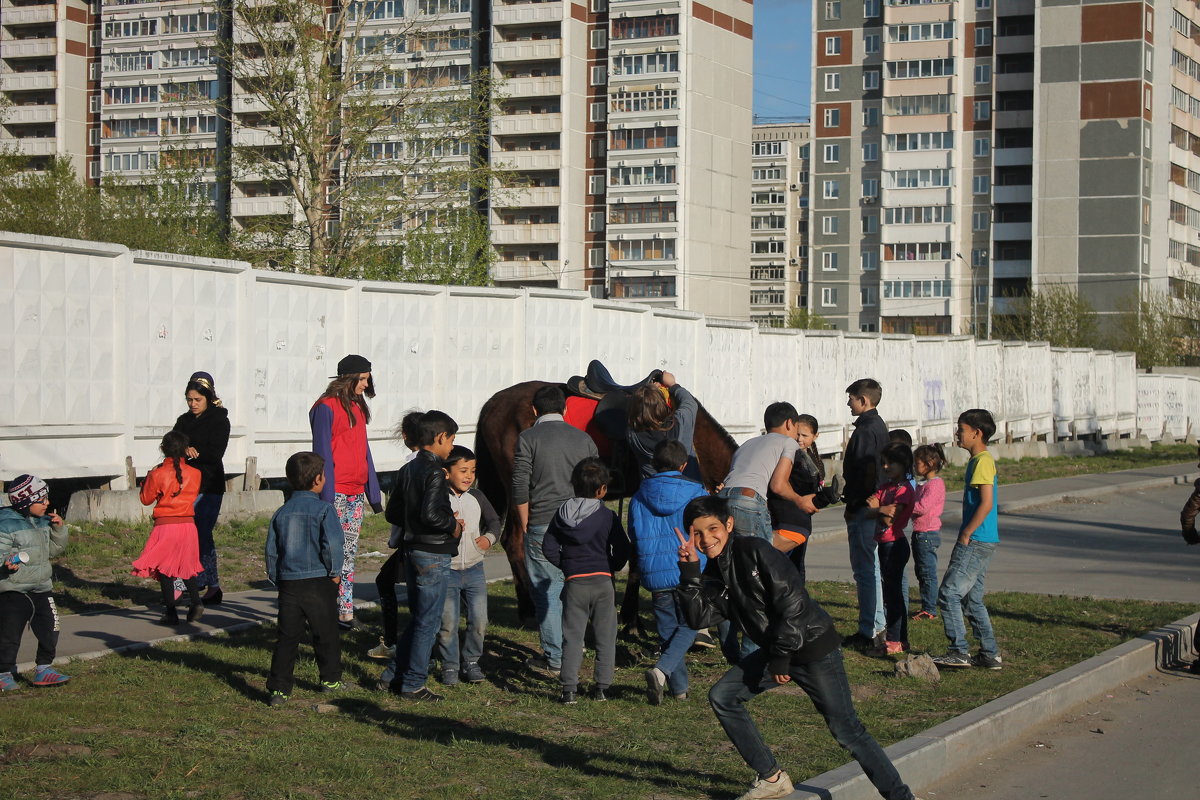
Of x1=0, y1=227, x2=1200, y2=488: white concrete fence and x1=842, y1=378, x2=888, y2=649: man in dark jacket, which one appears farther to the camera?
x1=0, y1=227, x2=1200, y2=488: white concrete fence

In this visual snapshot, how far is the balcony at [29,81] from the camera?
90562 millimetres

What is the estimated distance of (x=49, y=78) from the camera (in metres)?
90.6

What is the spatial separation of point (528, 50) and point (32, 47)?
122ft

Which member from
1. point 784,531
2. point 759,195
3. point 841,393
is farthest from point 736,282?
point 784,531

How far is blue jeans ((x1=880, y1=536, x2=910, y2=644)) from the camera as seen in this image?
9047 millimetres

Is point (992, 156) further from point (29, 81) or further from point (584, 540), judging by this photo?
point (584, 540)

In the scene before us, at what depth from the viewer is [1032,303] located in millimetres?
75875

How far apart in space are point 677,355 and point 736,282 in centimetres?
6551

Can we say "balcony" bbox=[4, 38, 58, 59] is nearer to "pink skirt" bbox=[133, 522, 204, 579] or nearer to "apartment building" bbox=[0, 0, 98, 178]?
"apartment building" bbox=[0, 0, 98, 178]

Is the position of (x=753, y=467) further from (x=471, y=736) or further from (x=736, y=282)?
(x=736, y=282)

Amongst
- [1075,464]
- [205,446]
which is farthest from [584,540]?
[1075,464]

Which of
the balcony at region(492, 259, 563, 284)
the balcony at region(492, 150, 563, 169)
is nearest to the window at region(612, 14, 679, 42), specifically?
the balcony at region(492, 150, 563, 169)

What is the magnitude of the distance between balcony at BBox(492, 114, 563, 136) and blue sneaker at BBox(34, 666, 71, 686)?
77052 millimetres

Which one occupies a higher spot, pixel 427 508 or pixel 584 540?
pixel 427 508
